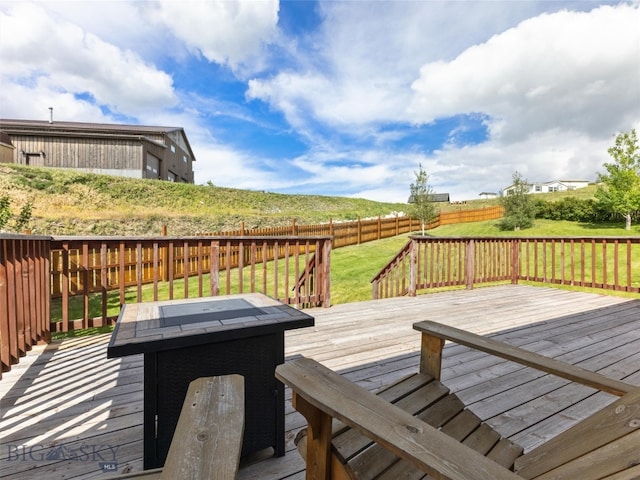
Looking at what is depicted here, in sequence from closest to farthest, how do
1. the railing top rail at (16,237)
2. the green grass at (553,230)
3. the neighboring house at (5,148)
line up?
the railing top rail at (16,237), the green grass at (553,230), the neighboring house at (5,148)

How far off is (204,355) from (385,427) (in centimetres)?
96

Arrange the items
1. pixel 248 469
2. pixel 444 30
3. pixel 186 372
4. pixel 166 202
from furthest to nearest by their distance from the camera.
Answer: pixel 166 202 → pixel 444 30 → pixel 248 469 → pixel 186 372

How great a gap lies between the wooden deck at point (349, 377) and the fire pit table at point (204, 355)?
0.25m

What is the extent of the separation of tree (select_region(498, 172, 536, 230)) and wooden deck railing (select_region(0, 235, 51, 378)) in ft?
66.5

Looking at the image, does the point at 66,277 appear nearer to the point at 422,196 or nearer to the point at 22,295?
the point at 22,295

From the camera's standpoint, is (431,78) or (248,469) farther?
(431,78)

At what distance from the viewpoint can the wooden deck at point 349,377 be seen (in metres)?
1.51

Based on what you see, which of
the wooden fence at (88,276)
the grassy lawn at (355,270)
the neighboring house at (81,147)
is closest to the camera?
the wooden fence at (88,276)

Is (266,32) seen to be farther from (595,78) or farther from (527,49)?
(595,78)

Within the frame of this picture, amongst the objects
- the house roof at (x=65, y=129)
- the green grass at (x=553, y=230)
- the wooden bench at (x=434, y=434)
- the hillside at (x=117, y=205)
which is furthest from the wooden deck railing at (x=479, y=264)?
the house roof at (x=65, y=129)

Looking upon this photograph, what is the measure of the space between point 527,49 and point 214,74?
12.3 meters

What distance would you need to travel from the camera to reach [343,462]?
0.86 meters

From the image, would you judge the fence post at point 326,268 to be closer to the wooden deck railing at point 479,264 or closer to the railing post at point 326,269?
the railing post at point 326,269

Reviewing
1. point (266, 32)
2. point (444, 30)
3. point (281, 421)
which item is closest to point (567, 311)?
point (281, 421)
